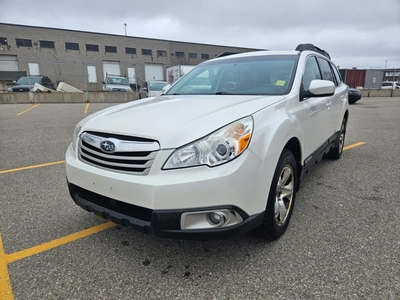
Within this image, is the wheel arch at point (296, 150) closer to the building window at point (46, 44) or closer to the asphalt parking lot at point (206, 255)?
the asphalt parking lot at point (206, 255)

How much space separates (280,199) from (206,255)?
2.53 feet

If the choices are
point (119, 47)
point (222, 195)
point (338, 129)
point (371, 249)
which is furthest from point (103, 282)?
point (119, 47)

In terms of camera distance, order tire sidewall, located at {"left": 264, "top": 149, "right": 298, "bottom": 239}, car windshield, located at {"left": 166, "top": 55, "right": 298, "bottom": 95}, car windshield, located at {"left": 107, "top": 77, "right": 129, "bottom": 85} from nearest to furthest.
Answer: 1. tire sidewall, located at {"left": 264, "top": 149, "right": 298, "bottom": 239}
2. car windshield, located at {"left": 166, "top": 55, "right": 298, "bottom": 95}
3. car windshield, located at {"left": 107, "top": 77, "right": 129, "bottom": 85}

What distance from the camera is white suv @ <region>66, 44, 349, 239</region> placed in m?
1.79

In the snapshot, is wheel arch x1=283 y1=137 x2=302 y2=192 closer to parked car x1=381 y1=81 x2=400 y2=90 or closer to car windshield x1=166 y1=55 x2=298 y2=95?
car windshield x1=166 y1=55 x2=298 y2=95

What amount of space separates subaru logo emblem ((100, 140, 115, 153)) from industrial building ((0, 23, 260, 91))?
32675 mm

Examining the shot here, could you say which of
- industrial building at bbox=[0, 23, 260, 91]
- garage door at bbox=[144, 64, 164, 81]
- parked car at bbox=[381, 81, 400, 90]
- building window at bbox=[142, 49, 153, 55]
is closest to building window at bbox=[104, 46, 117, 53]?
industrial building at bbox=[0, 23, 260, 91]

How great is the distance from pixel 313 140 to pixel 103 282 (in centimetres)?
248

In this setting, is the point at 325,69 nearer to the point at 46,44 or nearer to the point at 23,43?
the point at 46,44

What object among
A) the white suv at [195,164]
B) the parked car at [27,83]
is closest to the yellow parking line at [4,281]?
the white suv at [195,164]

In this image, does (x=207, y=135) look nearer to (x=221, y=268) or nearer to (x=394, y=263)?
(x=221, y=268)

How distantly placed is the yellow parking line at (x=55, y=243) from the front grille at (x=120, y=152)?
793 mm

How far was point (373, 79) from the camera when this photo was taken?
109 ft

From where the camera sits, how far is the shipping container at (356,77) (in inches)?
1324
